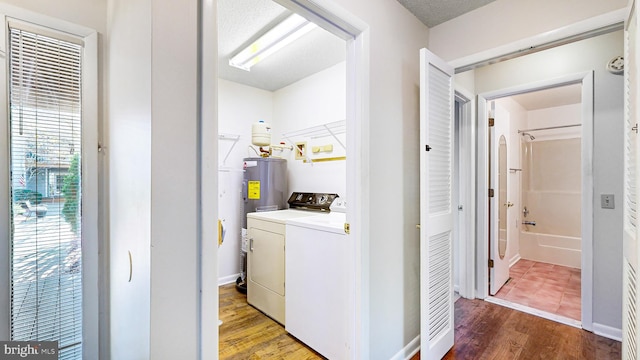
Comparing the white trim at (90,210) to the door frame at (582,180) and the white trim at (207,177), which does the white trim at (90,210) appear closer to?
the white trim at (207,177)

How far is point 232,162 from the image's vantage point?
333cm

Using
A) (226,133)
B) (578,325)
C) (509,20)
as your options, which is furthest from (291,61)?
(578,325)

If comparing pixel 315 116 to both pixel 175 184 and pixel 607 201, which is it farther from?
pixel 607 201

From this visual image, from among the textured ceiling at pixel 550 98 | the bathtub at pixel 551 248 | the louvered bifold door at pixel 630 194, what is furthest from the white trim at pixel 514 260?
the louvered bifold door at pixel 630 194

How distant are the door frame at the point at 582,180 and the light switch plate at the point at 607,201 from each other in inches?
2.5

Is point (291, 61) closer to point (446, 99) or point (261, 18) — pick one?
point (261, 18)

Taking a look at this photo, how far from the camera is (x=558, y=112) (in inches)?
167

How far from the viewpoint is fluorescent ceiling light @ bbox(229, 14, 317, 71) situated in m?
1.96

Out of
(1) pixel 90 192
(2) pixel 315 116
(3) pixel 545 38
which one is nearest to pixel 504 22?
(3) pixel 545 38

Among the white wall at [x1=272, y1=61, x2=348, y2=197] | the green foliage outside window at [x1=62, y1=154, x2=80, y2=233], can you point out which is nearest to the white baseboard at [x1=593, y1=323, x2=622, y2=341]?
the white wall at [x1=272, y1=61, x2=348, y2=197]

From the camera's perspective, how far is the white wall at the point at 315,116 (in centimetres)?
282

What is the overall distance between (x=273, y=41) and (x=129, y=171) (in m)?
1.70

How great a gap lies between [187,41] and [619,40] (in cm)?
323

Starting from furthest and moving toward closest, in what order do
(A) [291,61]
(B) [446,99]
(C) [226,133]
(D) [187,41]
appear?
(C) [226,133] < (A) [291,61] < (B) [446,99] < (D) [187,41]
